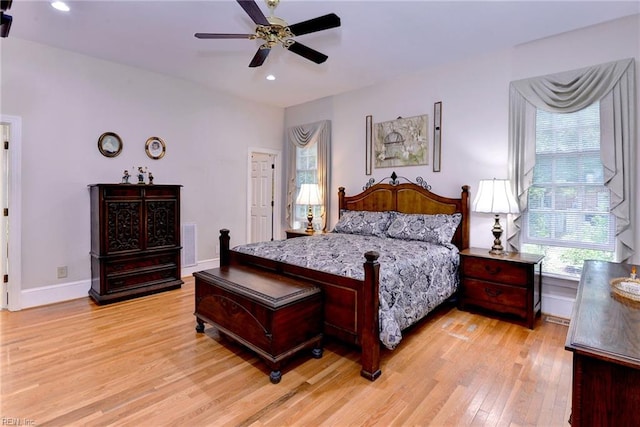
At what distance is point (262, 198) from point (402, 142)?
9.05 ft

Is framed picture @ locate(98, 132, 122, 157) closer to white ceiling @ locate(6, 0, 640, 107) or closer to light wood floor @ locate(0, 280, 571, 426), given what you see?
white ceiling @ locate(6, 0, 640, 107)

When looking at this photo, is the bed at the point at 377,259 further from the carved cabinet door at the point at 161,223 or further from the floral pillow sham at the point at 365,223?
the carved cabinet door at the point at 161,223

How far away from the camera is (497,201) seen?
338 cm

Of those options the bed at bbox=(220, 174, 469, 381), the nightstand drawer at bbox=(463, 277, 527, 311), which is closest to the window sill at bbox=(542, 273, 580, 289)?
the nightstand drawer at bbox=(463, 277, 527, 311)

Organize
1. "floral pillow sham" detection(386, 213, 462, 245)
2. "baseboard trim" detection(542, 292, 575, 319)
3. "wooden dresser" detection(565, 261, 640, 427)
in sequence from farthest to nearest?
"floral pillow sham" detection(386, 213, 462, 245)
"baseboard trim" detection(542, 292, 575, 319)
"wooden dresser" detection(565, 261, 640, 427)

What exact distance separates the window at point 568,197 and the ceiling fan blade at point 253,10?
9.68 ft

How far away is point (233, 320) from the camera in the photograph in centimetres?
260

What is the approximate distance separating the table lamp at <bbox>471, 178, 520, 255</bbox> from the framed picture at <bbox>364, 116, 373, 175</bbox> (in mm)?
1767

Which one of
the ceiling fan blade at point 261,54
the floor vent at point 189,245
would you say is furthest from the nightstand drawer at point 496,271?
the floor vent at point 189,245

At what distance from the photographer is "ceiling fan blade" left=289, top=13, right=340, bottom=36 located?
2.39 metres

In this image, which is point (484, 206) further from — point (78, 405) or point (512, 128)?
point (78, 405)

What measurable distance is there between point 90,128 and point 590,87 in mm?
5407

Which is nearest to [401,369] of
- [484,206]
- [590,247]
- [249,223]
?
[484,206]

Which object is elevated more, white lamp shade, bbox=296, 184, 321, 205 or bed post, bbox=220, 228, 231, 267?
white lamp shade, bbox=296, 184, 321, 205
